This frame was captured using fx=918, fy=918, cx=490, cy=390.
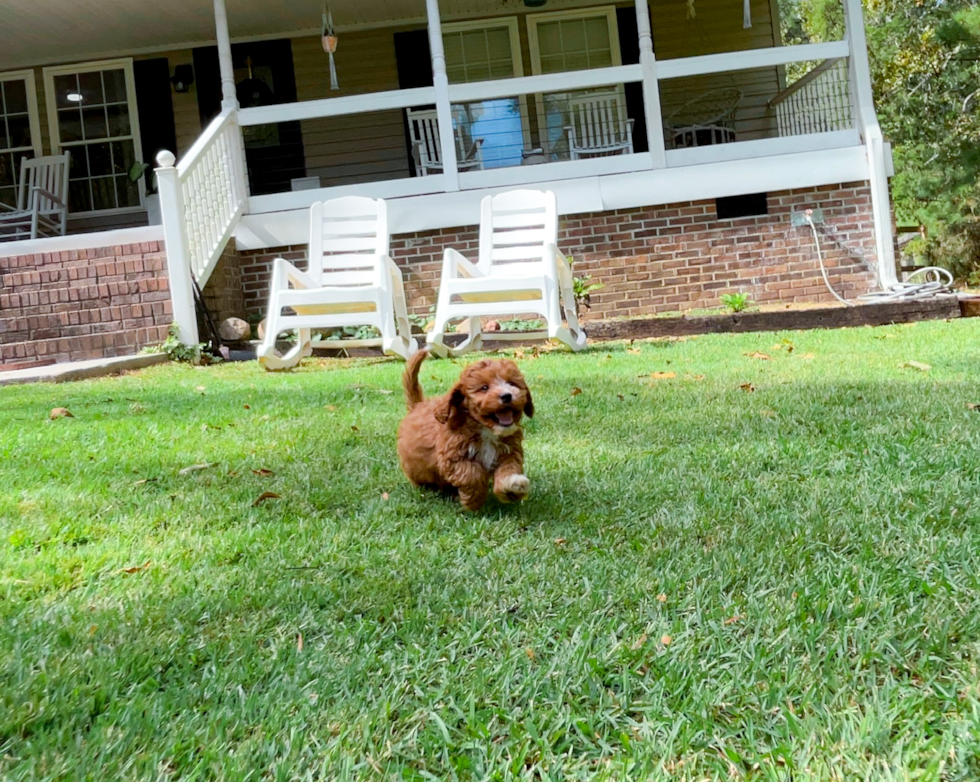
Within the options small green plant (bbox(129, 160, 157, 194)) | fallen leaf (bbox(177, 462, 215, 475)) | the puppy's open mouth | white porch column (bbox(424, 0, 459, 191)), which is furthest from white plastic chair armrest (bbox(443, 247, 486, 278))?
Result: small green plant (bbox(129, 160, 157, 194))

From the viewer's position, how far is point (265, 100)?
11.9 metres

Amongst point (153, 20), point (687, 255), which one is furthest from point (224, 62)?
point (687, 255)

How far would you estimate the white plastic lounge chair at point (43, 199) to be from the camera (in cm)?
1127

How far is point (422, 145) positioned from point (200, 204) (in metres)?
3.02

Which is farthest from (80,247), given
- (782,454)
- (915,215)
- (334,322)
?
(915,215)

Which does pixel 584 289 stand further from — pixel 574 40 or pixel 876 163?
pixel 574 40

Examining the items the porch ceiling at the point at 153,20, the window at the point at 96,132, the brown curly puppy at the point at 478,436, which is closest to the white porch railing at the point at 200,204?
the porch ceiling at the point at 153,20

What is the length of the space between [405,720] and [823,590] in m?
0.88

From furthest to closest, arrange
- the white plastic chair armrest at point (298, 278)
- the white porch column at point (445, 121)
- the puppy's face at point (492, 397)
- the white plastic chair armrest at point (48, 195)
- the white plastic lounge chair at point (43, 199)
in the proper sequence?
the white plastic lounge chair at point (43, 199) < the white plastic chair armrest at point (48, 195) < the white porch column at point (445, 121) < the white plastic chair armrest at point (298, 278) < the puppy's face at point (492, 397)

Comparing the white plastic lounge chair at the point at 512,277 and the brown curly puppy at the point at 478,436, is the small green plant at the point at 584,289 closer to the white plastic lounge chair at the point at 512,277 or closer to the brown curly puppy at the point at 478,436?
the white plastic lounge chair at the point at 512,277

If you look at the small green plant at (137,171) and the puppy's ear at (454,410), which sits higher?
the small green plant at (137,171)

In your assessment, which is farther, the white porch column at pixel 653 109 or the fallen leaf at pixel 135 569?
the white porch column at pixel 653 109

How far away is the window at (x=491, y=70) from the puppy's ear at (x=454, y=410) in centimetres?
955

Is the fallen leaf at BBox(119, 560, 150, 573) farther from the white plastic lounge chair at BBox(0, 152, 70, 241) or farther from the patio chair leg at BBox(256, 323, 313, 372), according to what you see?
the white plastic lounge chair at BBox(0, 152, 70, 241)
